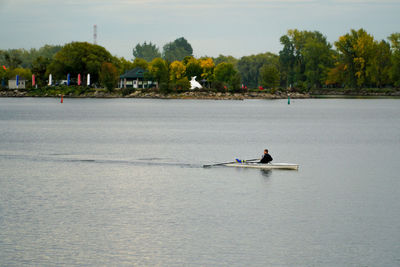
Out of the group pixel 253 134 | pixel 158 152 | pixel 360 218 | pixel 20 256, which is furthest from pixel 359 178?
pixel 253 134

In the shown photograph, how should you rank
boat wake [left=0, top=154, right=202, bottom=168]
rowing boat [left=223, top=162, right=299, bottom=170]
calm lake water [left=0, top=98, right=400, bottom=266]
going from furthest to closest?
boat wake [left=0, top=154, right=202, bottom=168] < rowing boat [left=223, top=162, right=299, bottom=170] < calm lake water [left=0, top=98, right=400, bottom=266]

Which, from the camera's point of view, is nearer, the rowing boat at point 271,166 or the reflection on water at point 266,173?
the reflection on water at point 266,173

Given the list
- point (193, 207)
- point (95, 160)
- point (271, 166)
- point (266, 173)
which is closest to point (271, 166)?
point (271, 166)

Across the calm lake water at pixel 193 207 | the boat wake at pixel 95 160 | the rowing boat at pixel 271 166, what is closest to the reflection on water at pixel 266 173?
the calm lake water at pixel 193 207

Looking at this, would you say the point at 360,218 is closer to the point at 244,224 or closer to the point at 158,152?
the point at 244,224

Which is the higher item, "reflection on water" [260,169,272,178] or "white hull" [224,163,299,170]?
"white hull" [224,163,299,170]

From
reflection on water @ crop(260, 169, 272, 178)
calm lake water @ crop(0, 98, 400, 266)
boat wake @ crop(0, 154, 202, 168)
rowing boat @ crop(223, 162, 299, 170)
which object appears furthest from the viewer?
boat wake @ crop(0, 154, 202, 168)

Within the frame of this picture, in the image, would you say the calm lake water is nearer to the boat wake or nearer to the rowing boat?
the boat wake

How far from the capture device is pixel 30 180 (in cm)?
4566

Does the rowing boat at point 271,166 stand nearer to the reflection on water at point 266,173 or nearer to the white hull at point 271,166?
the white hull at point 271,166

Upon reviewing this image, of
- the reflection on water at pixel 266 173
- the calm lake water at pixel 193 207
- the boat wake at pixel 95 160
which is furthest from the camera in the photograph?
the boat wake at pixel 95 160

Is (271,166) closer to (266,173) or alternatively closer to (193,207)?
(266,173)

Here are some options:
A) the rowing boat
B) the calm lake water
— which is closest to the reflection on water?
the calm lake water

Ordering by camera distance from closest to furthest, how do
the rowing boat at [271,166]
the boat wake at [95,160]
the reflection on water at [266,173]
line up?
1. the reflection on water at [266,173]
2. the rowing boat at [271,166]
3. the boat wake at [95,160]
